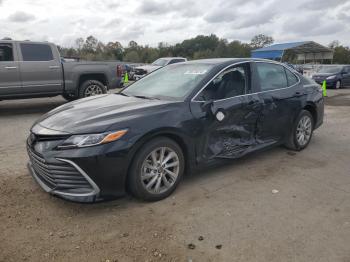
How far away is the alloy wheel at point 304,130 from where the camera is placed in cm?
577

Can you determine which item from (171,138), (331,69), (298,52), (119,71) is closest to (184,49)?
(298,52)

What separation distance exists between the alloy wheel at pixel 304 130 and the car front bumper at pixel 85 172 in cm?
336

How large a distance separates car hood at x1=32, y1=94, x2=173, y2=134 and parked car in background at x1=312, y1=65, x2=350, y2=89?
18481mm

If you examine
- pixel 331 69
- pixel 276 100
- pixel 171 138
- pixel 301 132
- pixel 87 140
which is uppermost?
pixel 331 69

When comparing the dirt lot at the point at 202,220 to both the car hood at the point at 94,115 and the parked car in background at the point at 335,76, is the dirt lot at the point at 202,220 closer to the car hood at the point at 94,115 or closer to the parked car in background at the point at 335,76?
the car hood at the point at 94,115

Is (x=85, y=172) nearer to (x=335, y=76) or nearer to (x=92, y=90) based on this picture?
(x=92, y=90)

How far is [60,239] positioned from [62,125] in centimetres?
117

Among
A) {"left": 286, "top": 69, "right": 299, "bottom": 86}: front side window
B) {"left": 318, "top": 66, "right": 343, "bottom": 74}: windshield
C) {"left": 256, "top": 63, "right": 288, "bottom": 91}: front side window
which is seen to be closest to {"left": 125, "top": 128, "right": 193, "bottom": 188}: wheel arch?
{"left": 256, "top": 63, "right": 288, "bottom": 91}: front side window

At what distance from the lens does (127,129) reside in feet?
11.7

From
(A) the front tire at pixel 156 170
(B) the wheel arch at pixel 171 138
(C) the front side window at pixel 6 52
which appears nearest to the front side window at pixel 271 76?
(B) the wheel arch at pixel 171 138

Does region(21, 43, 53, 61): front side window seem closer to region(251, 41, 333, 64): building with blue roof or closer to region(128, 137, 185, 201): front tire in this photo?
region(128, 137, 185, 201): front tire

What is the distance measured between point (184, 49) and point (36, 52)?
Answer: 2700 inches

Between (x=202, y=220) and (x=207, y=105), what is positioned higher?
(x=207, y=105)

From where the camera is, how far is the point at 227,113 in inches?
175
